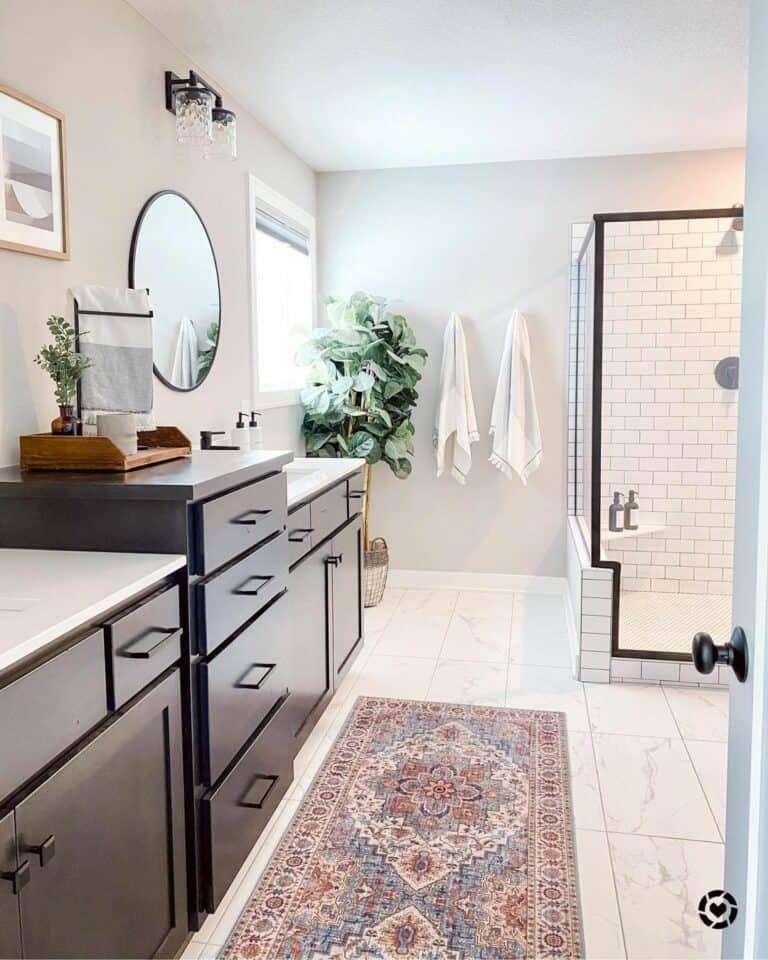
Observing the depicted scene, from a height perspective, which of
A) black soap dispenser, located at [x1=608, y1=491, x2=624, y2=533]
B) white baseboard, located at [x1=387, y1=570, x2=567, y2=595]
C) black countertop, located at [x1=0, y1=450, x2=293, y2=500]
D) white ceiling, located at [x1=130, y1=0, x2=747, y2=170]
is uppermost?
white ceiling, located at [x1=130, y1=0, x2=747, y2=170]

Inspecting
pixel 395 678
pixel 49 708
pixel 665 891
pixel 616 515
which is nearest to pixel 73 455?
pixel 49 708

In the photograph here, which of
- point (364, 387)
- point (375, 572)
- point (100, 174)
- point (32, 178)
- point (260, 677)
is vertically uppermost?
point (100, 174)

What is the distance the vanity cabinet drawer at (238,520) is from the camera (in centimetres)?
171

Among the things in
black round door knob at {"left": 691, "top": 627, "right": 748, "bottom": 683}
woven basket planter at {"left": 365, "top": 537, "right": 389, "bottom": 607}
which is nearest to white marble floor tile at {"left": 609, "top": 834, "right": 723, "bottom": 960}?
black round door knob at {"left": 691, "top": 627, "right": 748, "bottom": 683}

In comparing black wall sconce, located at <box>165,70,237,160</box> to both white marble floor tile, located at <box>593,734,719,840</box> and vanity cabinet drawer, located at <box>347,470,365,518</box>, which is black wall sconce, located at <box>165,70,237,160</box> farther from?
white marble floor tile, located at <box>593,734,719,840</box>

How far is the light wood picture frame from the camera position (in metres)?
1.92

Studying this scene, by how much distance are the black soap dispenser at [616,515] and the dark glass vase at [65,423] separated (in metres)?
2.43

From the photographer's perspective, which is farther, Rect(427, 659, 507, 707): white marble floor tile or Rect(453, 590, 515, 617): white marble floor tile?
Rect(453, 590, 515, 617): white marble floor tile

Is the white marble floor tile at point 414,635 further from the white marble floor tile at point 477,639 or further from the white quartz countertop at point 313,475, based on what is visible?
the white quartz countertop at point 313,475

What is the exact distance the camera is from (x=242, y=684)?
1.95 m

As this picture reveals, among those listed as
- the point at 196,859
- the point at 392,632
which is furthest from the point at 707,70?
the point at 196,859

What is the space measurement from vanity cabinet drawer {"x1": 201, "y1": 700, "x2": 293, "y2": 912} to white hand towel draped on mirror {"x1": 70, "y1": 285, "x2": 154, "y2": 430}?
91 cm

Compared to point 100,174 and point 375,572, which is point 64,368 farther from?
point 375,572

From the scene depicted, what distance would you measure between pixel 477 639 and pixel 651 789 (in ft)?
4.85
